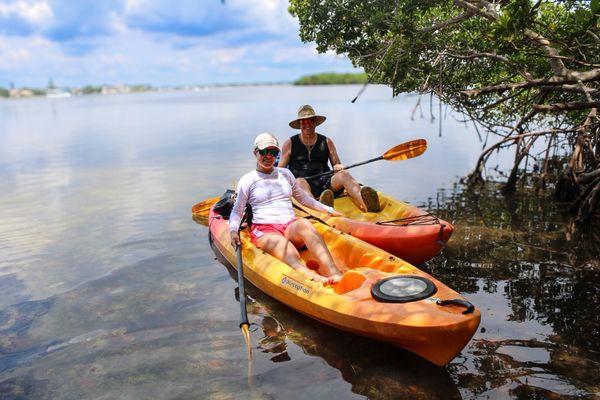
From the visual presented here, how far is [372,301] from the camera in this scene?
4473 millimetres

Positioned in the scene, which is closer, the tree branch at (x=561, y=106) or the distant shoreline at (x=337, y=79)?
the tree branch at (x=561, y=106)

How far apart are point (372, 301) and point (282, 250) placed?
1475mm

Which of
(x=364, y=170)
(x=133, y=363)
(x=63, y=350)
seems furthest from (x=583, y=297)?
(x=364, y=170)

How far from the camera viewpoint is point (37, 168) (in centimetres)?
1686

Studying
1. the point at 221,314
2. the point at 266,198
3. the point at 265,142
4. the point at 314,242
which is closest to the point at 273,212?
the point at 266,198

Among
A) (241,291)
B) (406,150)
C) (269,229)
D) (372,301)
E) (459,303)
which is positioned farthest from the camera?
(406,150)

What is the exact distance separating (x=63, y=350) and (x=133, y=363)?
31.5 inches

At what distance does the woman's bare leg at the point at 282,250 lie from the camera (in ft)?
18.1

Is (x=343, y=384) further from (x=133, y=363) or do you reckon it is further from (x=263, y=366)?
(x=133, y=363)

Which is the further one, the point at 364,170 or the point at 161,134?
the point at 161,134

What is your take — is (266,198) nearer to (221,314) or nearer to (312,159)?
(221,314)

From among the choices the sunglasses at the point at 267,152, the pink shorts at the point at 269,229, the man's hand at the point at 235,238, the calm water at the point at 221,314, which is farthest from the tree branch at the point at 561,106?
the man's hand at the point at 235,238

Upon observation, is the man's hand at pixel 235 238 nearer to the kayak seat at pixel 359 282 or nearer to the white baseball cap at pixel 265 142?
the white baseball cap at pixel 265 142

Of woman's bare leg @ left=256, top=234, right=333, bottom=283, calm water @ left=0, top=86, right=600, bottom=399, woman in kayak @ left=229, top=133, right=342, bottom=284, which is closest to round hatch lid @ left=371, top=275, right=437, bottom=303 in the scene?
calm water @ left=0, top=86, right=600, bottom=399
